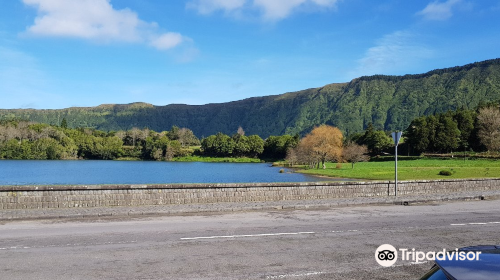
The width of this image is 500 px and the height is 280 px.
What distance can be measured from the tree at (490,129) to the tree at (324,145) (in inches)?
1182

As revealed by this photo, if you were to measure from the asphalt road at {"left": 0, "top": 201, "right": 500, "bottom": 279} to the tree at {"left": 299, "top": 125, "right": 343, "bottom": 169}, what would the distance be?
247 ft

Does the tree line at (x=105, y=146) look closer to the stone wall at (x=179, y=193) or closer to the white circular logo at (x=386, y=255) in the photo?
the stone wall at (x=179, y=193)

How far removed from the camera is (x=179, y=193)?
17.2 m

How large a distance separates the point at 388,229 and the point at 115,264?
25.6ft

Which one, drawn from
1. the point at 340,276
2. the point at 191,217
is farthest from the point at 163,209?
the point at 340,276

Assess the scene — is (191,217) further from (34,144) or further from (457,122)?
(34,144)

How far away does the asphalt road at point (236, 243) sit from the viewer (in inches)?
290

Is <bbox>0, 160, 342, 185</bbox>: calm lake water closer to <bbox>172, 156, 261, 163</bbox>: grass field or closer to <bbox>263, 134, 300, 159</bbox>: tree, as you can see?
<bbox>263, 134, 300, 159</bbox>: tree

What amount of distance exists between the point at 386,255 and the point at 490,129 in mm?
88691

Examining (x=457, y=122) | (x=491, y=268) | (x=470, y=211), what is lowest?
(x=470, y=211)

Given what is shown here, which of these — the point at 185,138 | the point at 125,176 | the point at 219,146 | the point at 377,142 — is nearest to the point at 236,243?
the point at 125,176

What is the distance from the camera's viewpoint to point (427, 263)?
8.06 m

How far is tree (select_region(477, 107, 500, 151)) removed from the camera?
77762 millimetres

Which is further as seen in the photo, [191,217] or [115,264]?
[191,217]
